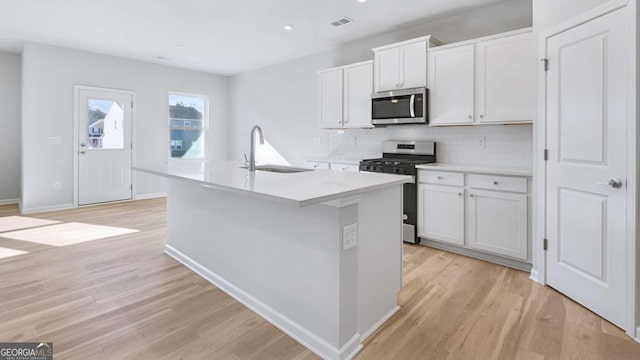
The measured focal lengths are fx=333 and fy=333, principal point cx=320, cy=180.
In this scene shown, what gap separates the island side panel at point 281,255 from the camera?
176cm

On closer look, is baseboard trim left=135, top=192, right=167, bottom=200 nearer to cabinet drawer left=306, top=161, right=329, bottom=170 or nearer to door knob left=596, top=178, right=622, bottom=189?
cabinet drawer left=306, top=161, right=329, bottom=170

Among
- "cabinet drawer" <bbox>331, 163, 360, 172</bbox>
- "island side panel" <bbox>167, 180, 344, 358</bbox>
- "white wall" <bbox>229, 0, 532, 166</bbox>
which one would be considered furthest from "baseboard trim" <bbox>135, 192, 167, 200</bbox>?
"island side panel" <bbox>167, 180, 344, 358</bbox>

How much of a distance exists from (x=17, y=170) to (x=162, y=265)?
16.8 ft

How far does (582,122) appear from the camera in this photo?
2.29 m

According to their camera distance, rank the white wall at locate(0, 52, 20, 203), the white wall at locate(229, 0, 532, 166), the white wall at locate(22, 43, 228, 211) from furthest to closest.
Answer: the white wall at locate(0, 52, 20, 203), the white wall at locate(22, 43, 228, 211), the white wall at locate(229, 0, 532, 166)

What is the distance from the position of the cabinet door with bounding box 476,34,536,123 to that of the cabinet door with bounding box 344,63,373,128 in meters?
1.38

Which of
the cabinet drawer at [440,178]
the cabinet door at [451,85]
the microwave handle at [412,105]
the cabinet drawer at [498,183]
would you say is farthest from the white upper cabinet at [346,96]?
the cabinet drawer at [498,183]

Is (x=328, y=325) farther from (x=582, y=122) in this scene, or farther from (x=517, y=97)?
(x=517, y=97)

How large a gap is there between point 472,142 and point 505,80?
79 centimetres

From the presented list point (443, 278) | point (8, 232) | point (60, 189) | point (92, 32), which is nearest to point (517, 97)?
point (443, 278)

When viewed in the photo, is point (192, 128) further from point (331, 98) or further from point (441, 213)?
point (441, 213)

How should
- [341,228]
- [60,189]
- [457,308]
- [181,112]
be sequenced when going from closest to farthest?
[341,228] → [457,308] → [60,189] → [181,112]

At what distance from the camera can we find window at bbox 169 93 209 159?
6.88m

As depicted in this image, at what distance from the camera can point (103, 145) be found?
594 cm
